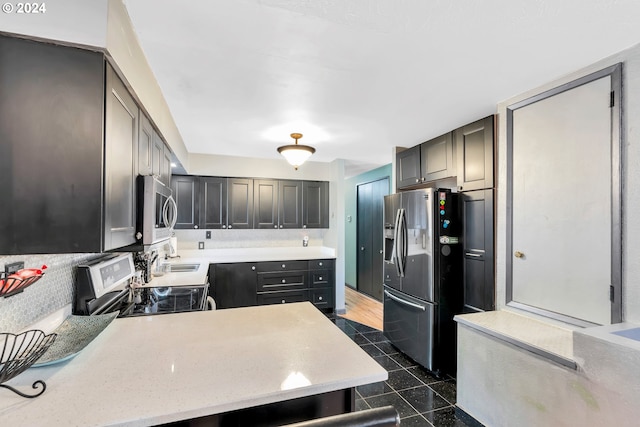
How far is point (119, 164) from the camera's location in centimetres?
120

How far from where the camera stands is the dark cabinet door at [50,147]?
93 cm

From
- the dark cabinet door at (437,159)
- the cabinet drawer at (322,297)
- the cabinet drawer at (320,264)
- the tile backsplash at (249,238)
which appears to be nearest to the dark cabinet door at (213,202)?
the tile backsplash at (249,238)

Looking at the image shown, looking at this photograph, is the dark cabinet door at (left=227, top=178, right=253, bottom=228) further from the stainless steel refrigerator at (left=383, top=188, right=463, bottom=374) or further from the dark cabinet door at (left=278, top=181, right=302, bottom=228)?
the stainless steel refrigerator at (left=383, top=188, right=463, bottom=374)

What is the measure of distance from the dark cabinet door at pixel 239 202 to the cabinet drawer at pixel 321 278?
1.16 metres

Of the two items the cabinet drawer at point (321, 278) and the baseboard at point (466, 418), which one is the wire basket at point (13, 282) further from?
the cabinet drawer at point (321, 278)

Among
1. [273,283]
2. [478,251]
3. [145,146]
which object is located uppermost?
[145,146]

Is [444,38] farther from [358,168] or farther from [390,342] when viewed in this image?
[358,168]

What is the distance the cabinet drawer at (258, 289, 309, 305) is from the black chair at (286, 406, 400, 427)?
3.63 metres

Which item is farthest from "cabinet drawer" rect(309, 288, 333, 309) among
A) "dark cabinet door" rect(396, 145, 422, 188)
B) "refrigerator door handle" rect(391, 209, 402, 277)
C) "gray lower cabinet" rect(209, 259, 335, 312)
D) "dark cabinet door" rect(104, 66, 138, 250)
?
"dark cabinet door" rect(104, 66, 138, 250)

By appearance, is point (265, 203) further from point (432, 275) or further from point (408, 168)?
point (432, 275)

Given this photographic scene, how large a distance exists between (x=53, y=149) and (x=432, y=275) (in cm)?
264

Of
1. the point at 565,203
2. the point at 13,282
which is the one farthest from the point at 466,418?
the point at 13,282

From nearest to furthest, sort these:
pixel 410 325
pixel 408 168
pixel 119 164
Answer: pixel 119 164 < pixel 410 325 < pixel 408 168

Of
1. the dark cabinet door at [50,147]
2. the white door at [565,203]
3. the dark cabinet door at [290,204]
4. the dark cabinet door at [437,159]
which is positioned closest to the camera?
the dark cabinet door at [50,147]
